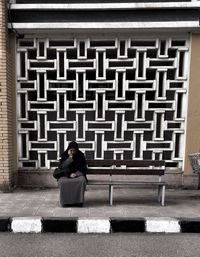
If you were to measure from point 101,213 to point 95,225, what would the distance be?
417 millimetres

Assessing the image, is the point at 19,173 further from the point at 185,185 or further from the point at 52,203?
the point at 185,185

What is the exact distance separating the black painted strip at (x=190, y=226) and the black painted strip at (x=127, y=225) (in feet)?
2.09

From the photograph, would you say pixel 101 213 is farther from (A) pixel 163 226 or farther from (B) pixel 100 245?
(A) pixel 163 226

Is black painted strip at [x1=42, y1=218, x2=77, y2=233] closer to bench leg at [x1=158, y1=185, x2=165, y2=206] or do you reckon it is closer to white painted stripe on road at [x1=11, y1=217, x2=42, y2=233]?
white painted stripe on road at [x1=11, y1=217, x2=42, y2=233]

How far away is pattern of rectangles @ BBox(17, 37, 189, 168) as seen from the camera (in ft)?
19.3

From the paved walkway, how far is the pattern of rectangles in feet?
2.65

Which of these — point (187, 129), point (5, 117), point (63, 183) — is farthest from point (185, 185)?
point (5, 117)

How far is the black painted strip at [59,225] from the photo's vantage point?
394 centimetres

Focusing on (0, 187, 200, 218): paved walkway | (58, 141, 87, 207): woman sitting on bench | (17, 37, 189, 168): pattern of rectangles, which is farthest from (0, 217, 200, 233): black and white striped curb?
(17, 37, 189, 168): pattern of rectangles

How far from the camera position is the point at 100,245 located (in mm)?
3520

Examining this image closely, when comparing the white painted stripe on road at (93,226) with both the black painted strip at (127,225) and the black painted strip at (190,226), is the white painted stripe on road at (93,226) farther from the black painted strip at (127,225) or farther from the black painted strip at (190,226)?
the black painted strip at (190,226)

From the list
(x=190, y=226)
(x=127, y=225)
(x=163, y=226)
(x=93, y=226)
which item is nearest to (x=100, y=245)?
(x=93, y=226)

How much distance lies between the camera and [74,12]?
18.4ft

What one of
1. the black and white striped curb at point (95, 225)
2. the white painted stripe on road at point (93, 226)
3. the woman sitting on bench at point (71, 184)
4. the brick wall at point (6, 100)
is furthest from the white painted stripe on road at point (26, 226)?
the brick wall at point (6, 100)
